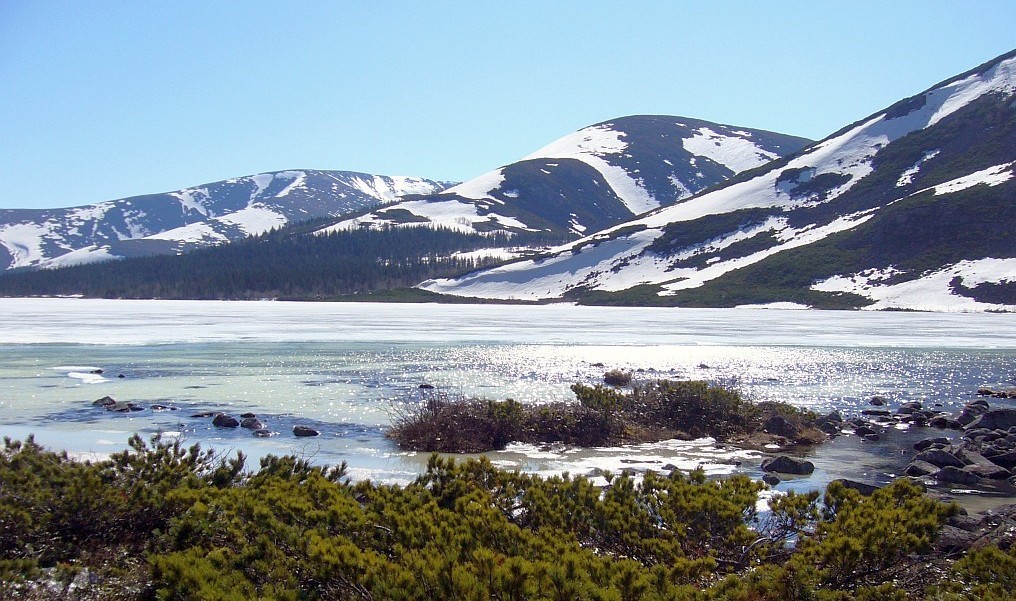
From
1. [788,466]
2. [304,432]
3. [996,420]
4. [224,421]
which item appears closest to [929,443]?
[996,420]

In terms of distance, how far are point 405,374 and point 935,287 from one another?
110085 millimetres

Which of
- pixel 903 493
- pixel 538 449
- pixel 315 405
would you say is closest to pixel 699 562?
pixel 903 493

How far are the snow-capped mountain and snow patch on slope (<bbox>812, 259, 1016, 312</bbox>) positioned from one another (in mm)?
253

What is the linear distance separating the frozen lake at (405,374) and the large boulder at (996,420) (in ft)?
10.6

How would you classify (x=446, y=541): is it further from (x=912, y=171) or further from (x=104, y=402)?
(x=912, y=171)

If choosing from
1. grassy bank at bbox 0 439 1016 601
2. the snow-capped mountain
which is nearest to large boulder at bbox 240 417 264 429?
grassy bank at bbox 0 439 1016 601

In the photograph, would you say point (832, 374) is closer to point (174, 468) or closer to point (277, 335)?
point (174, 468)

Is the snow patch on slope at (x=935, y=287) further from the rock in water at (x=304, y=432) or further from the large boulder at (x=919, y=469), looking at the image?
the rock in water at (x=304, y=432)

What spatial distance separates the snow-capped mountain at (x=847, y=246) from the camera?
125375 mm

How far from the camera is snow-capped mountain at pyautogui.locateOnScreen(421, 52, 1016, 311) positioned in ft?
411

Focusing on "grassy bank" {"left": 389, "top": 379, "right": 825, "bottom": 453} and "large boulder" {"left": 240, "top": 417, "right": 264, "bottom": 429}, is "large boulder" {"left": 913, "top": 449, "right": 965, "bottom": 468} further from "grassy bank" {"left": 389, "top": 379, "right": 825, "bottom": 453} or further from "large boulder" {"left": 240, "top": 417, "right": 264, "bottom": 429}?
"large boulder" {"left": 240, "top": 417, "right": 264, "bottom": 429}

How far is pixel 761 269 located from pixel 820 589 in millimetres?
147982

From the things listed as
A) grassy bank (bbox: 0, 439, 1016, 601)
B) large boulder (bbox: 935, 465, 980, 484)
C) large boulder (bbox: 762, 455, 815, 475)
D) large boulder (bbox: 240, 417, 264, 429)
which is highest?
grassy bank (bbox: 0, 439, 1016, 601)

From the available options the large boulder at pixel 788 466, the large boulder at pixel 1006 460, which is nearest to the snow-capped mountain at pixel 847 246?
the large boulder at pixel 1006 460
